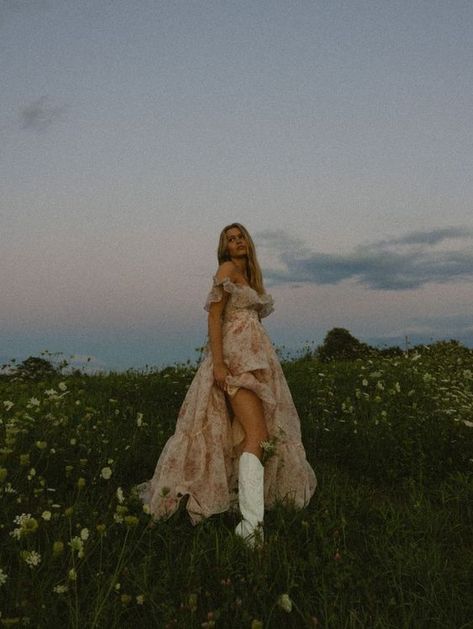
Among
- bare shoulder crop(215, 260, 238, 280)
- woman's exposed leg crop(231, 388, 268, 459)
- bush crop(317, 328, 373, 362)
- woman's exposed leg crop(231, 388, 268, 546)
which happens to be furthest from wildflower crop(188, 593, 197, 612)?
bush crop(317, 328, 373, 362)

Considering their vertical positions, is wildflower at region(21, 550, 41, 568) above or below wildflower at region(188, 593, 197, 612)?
above

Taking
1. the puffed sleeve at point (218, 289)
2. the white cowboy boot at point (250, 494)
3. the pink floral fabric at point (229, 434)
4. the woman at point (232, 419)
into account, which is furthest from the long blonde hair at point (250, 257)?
the white cowboy boot at point (250, 494)

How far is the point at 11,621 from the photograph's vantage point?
3387 mm

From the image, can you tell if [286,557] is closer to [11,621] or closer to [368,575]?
[368,575]

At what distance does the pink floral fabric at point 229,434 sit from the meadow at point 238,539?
209 mm

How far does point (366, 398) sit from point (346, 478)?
2550 mm

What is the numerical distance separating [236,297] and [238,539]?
206 cm

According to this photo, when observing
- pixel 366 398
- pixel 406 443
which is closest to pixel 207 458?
pixel 406 443

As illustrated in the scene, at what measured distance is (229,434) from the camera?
555cm

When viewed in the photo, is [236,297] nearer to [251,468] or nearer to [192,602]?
[251,468]

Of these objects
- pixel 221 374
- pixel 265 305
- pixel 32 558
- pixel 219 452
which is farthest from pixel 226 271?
pixel 32 558

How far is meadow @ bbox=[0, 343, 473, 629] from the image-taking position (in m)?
3.92

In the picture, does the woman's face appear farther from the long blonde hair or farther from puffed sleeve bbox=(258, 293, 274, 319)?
puffed sleeve bbox=(258, 293, 274, 319)

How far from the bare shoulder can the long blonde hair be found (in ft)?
0.85
